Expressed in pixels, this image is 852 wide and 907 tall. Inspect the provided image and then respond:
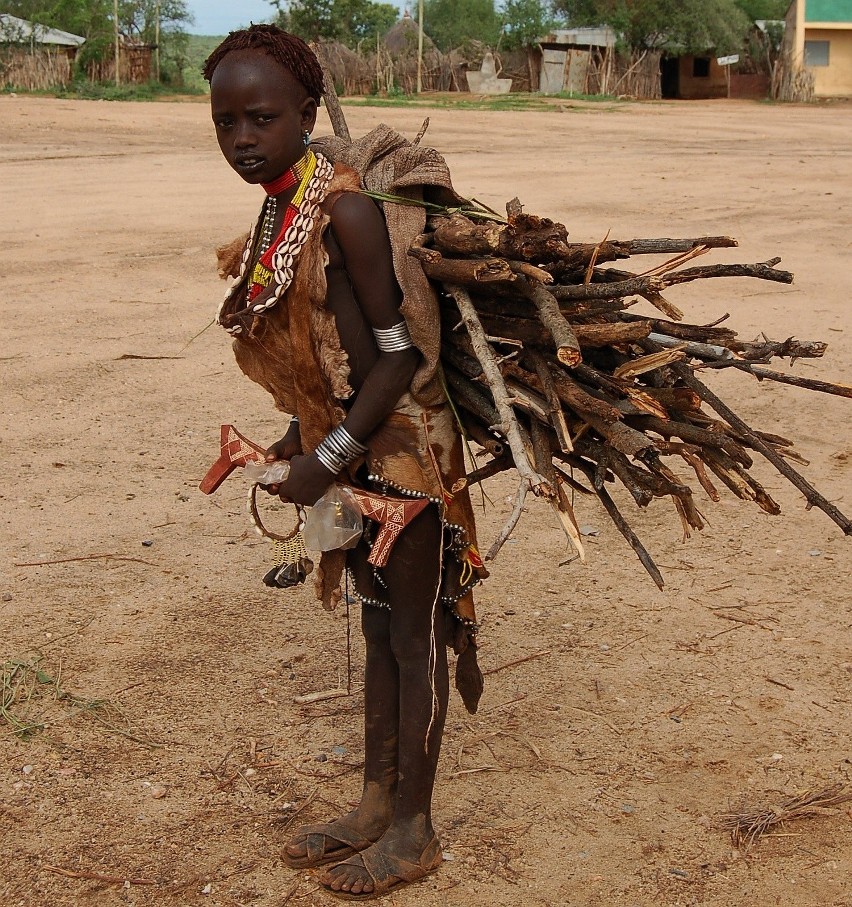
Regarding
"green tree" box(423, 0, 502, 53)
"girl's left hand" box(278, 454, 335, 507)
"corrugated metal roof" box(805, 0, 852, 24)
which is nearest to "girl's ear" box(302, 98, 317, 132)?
"girl's left hand" box(278, 454, 335, 507)

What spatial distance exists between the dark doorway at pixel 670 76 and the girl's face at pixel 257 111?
34.2 m

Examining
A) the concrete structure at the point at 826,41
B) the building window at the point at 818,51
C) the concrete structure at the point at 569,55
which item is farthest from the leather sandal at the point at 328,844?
the building window at the point at 818,51

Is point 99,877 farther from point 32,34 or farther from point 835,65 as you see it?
point 835,65

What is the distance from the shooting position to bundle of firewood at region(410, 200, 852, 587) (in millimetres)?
2164

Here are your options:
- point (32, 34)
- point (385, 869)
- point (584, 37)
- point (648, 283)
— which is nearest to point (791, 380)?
point (648, 283)

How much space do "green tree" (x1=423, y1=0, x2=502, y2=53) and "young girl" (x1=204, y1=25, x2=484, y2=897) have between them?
1615 inches

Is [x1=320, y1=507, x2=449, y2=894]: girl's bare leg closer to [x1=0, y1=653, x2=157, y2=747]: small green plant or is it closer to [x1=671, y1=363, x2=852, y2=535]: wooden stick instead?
[x1=671, y1=363, x2=852, y2=535]: wooden stick

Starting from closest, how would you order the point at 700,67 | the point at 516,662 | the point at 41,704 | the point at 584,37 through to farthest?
the point at 41,704, the point at 516,662, the point at 584,37, the point at 700,67

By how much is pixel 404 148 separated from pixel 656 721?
1785mm

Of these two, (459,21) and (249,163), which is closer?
(249,163)

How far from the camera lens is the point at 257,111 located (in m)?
2.17

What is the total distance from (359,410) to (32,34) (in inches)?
1069

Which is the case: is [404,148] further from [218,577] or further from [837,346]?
[837,346]

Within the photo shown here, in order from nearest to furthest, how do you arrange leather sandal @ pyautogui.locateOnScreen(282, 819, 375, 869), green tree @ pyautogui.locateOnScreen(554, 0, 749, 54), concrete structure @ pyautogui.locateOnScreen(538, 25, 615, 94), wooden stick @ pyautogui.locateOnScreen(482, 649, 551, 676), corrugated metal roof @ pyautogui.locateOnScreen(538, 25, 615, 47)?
leather sandal @ pyautogui.locateOnScreen(282, 819, 375, 869)
wooden stick @ pyautogui.locateOnScreen(482, 649, 551, 676)
concrete structure @ pyautogui.locateOnScreen(538, 25, 615, 94)
green tree @ pyautogui.locateOnScreen(554, 0, 749, 54)
corrugated metal roof @ pyautogui.locateOnScreen(538, 25, 615, 47)
